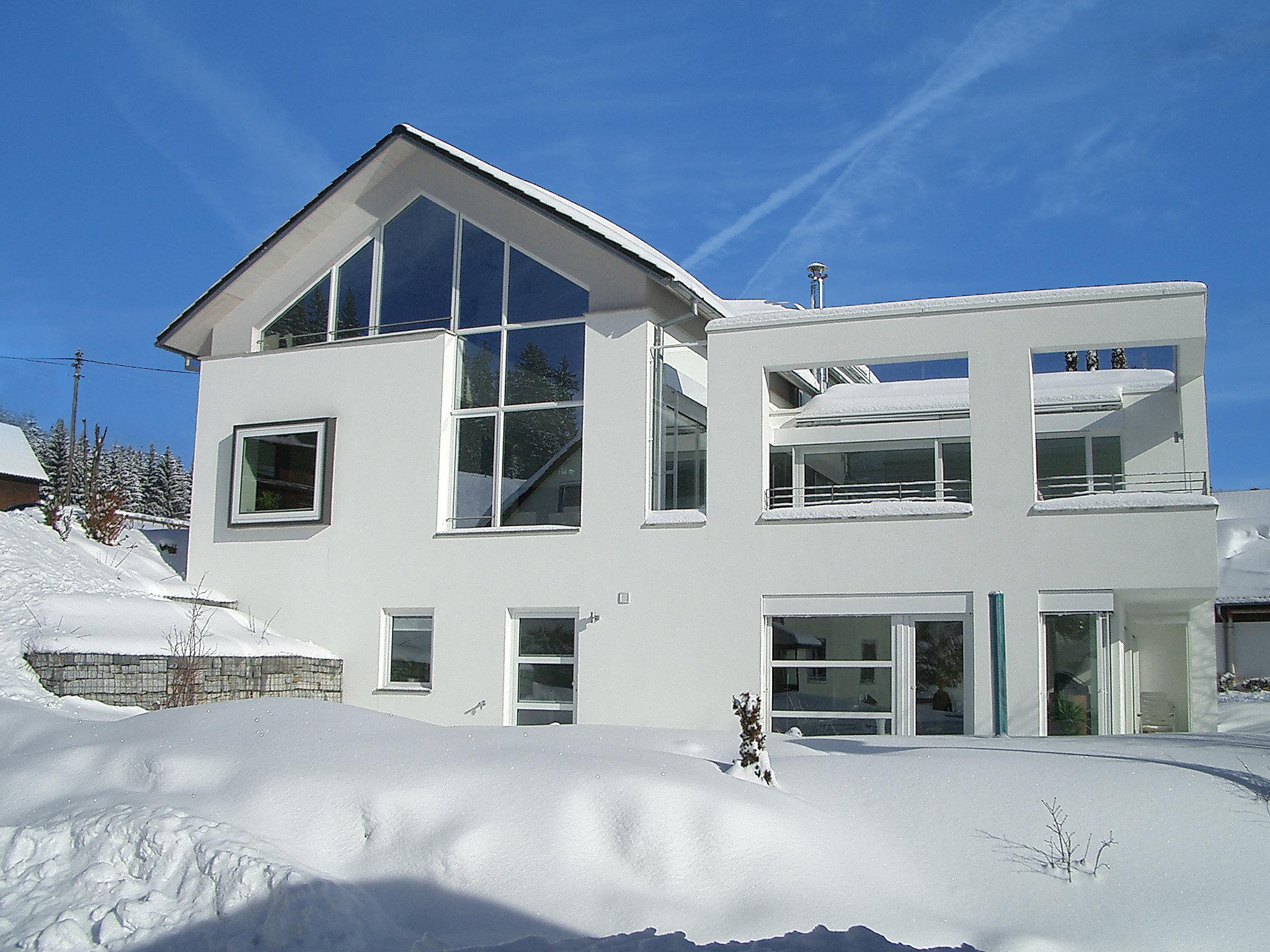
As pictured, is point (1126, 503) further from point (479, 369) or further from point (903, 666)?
point (479, 369)

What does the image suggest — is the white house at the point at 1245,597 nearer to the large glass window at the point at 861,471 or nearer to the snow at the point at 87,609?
the large glass window at the point at 861,471

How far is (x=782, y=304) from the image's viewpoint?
74.5ft

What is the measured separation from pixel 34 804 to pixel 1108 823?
6.80 meters

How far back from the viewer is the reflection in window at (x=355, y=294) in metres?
17.7

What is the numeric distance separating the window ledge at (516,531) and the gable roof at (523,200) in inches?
139

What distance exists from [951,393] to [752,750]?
34.3 ft

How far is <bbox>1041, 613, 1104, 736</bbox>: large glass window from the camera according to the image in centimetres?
1343

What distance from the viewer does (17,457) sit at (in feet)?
125

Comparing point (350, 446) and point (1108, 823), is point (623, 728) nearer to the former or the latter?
point (1108, 823)

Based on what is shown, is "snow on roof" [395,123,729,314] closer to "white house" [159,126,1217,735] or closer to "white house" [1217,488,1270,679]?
"white house" [159,126,1217,735]

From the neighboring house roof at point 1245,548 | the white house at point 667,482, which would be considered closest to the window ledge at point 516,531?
the white house at point 667,482

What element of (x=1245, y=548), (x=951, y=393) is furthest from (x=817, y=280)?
(x=1245, y=548)

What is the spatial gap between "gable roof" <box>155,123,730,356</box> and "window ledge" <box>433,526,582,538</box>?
11.6 feet

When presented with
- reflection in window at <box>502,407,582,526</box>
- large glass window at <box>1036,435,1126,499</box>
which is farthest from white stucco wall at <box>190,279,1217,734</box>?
large glass window at <box>1036,435,1126,499</box>
